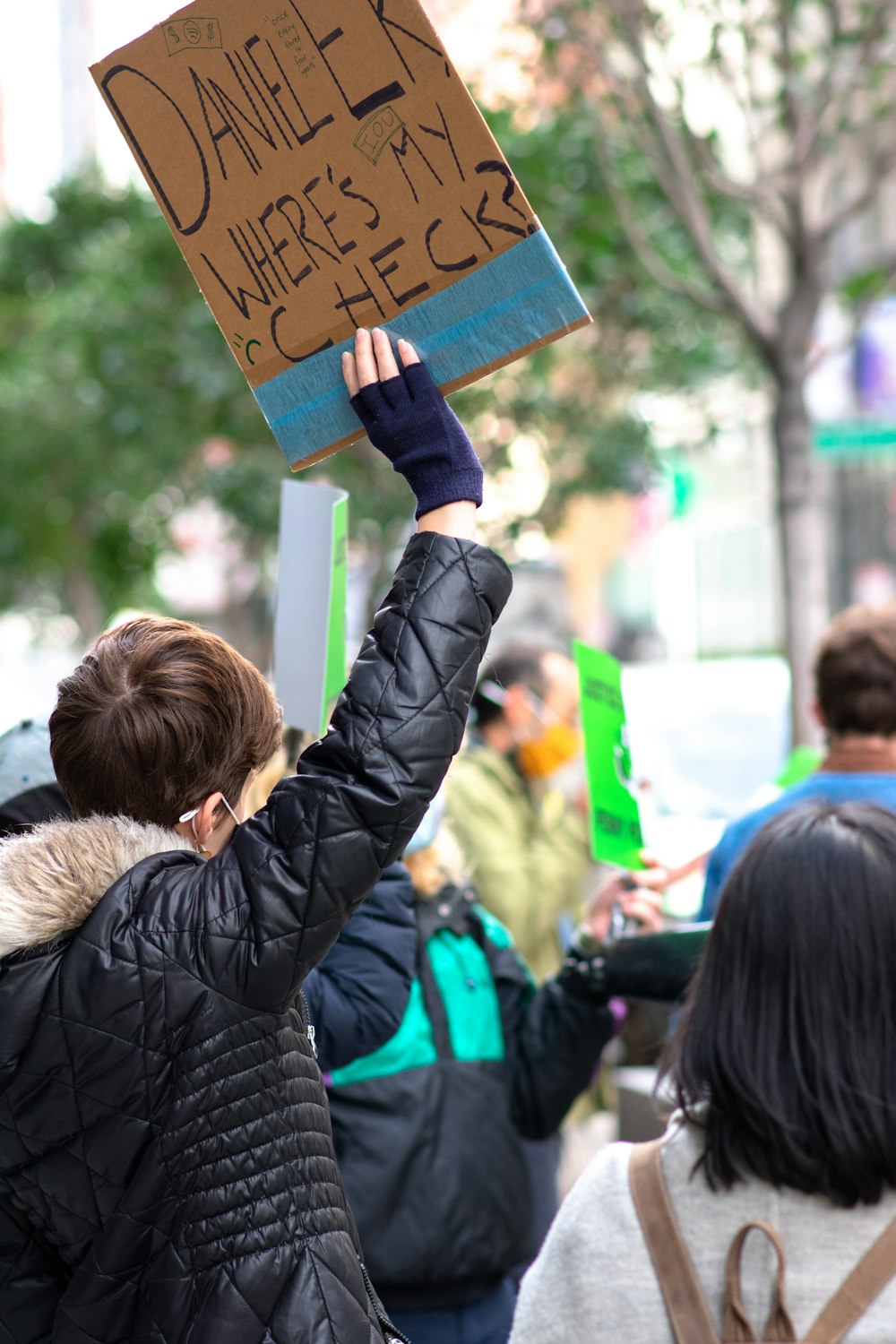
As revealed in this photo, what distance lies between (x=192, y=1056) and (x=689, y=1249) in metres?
0.56

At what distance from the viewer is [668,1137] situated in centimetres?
157

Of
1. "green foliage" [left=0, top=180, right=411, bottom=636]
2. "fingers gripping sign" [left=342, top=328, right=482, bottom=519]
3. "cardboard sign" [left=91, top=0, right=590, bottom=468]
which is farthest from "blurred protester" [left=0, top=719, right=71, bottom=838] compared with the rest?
"green foliage" [left=0, top=180, right=411, bottom=636]

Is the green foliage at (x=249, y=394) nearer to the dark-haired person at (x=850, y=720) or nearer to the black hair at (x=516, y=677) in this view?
the black hair at (x=516, y=677)

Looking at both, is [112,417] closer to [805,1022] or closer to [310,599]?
[310,599]

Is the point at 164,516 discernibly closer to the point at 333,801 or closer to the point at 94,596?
the point at 94,596

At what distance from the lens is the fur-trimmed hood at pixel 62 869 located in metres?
1.60

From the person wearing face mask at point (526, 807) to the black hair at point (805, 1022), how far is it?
2.48 meters

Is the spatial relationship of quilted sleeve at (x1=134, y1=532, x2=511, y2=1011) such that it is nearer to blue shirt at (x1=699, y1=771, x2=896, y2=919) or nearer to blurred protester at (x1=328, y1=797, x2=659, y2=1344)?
blurred protester at (x1=328, y1=797, x2=659, y2=1344)

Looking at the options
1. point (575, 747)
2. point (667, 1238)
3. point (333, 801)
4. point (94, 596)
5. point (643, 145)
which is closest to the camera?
point (667, 1238)

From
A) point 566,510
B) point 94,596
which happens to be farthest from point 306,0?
point 94,596

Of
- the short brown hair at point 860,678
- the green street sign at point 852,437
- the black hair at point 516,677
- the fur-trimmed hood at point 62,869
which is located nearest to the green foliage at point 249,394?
the green street sign at point 852,437

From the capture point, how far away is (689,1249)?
1485 mm

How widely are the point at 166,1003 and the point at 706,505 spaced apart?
2598cm

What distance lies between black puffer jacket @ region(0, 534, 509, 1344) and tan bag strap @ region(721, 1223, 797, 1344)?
433 millimetres
